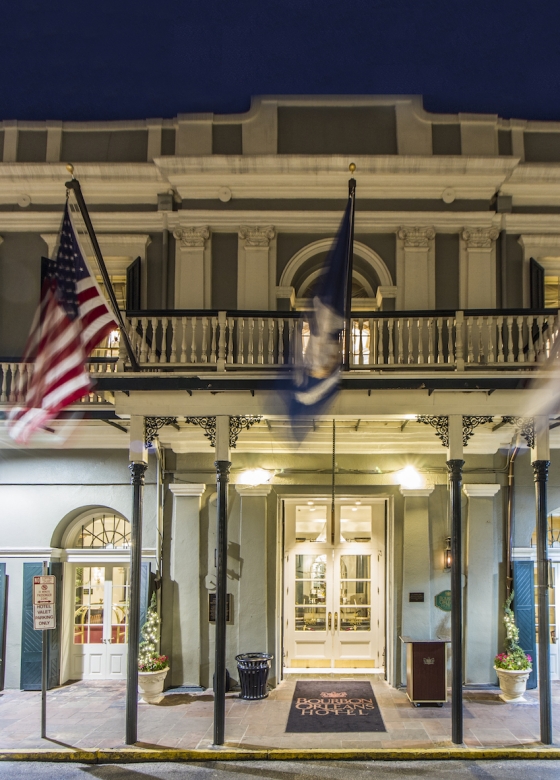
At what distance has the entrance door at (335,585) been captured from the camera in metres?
14.9

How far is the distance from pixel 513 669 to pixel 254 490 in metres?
5.71

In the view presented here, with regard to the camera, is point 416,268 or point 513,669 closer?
point 513,669

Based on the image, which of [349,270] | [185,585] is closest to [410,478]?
[185,585]

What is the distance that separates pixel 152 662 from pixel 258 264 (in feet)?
25.2

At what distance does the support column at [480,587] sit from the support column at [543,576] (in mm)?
2666

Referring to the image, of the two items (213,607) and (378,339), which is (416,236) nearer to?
(378,339)

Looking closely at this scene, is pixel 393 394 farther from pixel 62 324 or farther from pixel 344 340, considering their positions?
pixel 62 324

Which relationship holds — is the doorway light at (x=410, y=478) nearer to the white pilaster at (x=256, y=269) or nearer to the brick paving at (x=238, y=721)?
the brick paving at (x=238, y=721)

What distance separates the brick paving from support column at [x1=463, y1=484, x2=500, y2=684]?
526mm

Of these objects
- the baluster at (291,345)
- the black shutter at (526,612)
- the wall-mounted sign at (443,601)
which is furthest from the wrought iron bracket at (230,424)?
the black shutter at (526,612)

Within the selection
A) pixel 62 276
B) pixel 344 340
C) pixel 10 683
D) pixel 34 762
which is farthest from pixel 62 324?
pixel 10 683

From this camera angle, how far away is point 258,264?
1459cm

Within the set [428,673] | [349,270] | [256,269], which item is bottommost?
[428,673]

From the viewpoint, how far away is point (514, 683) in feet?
43.7
